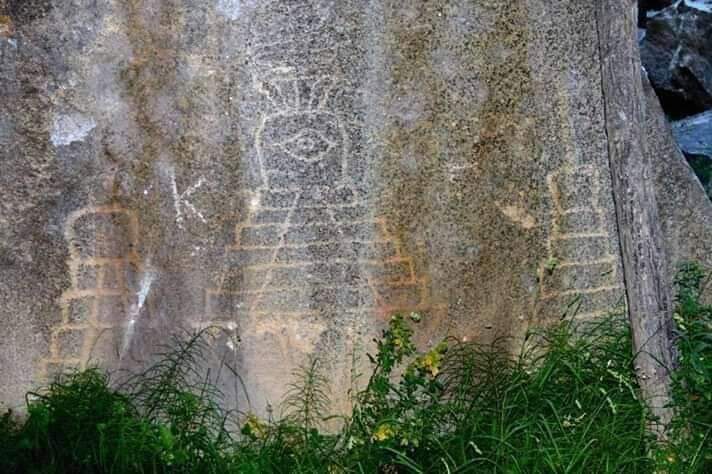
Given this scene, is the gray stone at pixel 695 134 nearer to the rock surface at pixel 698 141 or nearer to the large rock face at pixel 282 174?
the rock surface at pixel 698 141

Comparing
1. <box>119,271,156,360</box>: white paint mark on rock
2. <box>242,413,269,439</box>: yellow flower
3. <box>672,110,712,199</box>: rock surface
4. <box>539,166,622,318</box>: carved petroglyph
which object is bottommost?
<box>242,413,269,439</box>: yellow flower

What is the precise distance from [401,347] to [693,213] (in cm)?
123

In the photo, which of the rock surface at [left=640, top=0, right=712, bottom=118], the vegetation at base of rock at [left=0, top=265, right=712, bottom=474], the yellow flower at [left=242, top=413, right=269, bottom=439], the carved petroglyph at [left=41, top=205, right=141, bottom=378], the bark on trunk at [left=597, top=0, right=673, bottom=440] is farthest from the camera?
the rock surface at [left=640, top=0, right=712, bottom=118]

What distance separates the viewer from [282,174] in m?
4.16

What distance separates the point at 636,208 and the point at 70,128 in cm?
199

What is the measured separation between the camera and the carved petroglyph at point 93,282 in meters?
4.12

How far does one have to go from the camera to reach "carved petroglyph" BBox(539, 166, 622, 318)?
166 inches

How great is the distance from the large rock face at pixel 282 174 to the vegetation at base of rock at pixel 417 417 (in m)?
0.12

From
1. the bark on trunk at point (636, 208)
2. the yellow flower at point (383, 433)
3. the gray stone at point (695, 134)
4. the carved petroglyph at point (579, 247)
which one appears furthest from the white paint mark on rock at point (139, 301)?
the gray stone at point (695, 134)

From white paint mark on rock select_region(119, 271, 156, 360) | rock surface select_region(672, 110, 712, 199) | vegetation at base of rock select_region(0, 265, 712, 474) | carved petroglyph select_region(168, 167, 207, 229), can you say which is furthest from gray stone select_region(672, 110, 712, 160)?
white paint mark on rock select_region(119, 271, 156, 360)

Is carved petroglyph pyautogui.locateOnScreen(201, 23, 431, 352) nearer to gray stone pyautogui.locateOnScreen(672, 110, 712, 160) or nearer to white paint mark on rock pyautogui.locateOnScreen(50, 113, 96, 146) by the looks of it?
white paint mark on rock pyautogui.locateOnScreen(50, 113, 96, 146)

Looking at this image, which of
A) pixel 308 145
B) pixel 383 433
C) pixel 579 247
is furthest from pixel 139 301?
pixel 579 247

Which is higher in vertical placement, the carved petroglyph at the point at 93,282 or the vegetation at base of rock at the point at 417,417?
the carved petroglyph at the point at 93,282

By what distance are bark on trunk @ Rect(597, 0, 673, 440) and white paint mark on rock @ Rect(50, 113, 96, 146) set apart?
1.83 m
